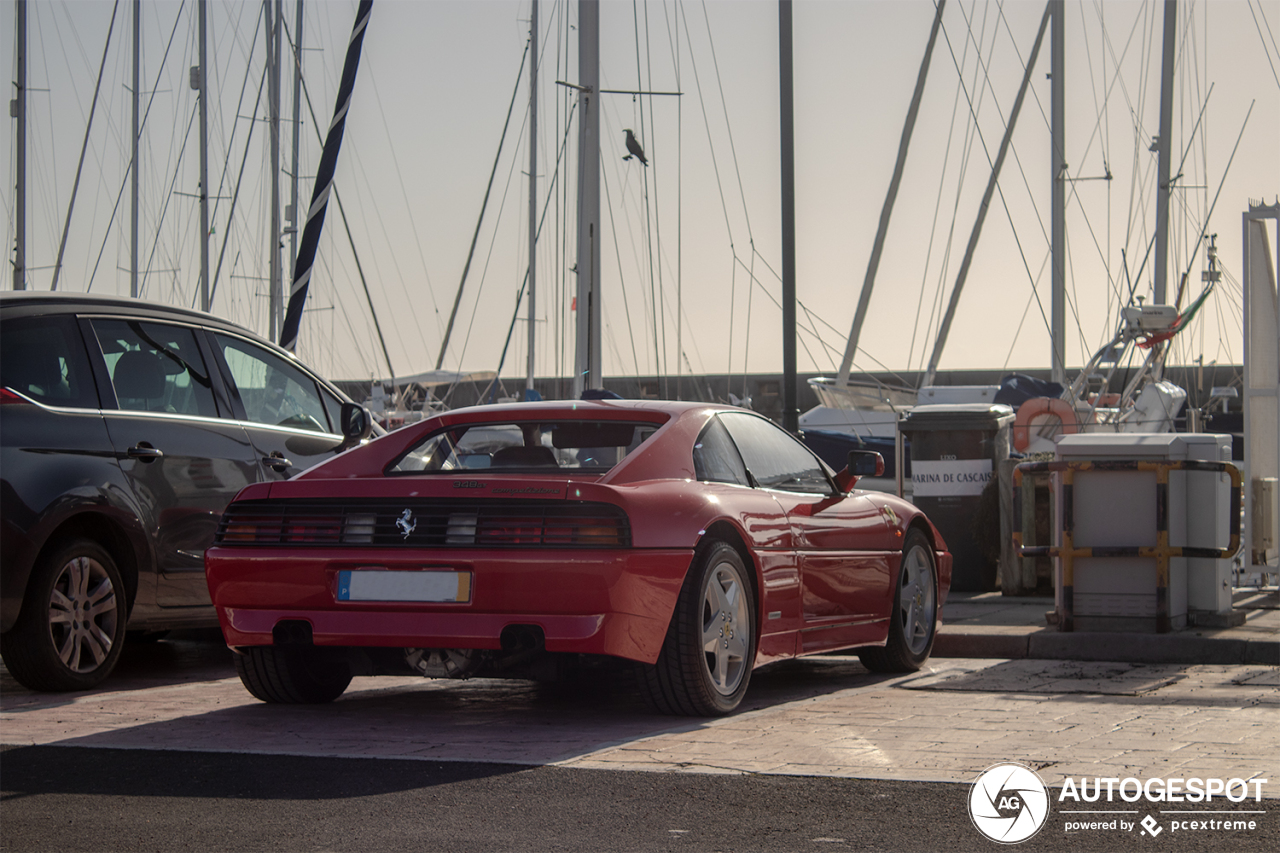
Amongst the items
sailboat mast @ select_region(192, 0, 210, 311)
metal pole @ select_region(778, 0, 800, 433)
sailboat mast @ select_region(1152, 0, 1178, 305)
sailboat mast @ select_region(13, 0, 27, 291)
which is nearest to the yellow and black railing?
metal pole @ select_region(778, 0, 800, 433)

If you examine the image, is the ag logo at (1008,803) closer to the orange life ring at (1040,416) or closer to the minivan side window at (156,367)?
the minivan side window at (156,367)

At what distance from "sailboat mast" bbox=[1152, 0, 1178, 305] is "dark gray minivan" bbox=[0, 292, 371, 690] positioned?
54.7ft

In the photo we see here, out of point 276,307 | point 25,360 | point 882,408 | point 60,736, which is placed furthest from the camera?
point 882,408

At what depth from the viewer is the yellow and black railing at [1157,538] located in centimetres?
804

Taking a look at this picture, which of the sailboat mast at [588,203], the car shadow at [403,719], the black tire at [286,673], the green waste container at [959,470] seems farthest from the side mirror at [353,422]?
the sailboat mast at [588,203]

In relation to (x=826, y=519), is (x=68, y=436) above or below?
above

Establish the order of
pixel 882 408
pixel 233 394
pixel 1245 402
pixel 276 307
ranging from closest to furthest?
1. pixel 233 394
2. pixel 1245 402
3. pixel 276 307
4. pixel 882 408

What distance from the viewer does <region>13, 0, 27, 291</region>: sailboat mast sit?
68.7 feet

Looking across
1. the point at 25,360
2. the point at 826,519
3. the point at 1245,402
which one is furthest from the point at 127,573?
the point at 1245,402

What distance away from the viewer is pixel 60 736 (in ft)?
17.9

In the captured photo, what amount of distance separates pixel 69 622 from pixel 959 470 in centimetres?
698

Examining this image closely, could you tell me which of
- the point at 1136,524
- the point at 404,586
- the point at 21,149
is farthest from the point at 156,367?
the point at 21,149

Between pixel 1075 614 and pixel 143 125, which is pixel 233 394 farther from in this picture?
pixel 143 125

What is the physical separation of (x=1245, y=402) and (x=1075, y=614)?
275 cm
